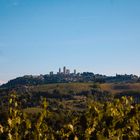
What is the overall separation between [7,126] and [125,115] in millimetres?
5919

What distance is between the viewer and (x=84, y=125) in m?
19.1

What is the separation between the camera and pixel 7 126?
59.5 ft

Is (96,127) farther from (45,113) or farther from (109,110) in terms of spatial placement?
(45,113)

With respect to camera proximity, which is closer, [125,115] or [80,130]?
[80,130]

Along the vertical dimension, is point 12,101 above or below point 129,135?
above

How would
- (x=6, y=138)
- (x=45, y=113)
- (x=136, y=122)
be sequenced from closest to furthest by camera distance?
(x=6, y=138), (x=45, y=113), (x=136, y=122)

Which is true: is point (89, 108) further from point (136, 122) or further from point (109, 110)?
point (136, 122)

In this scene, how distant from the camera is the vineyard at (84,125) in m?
18.1

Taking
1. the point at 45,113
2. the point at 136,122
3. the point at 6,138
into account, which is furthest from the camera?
the point at 136,122

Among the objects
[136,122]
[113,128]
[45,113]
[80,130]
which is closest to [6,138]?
[45,113]

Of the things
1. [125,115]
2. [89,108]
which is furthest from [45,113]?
[125,115]

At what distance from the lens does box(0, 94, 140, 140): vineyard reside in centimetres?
1808

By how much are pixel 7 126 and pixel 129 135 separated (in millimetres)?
6028

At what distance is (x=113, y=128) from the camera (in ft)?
62.5
